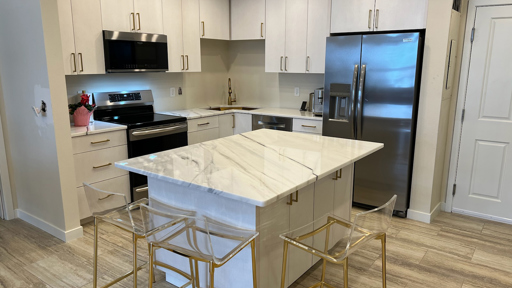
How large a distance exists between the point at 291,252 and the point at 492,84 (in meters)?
2.56

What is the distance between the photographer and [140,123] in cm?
360

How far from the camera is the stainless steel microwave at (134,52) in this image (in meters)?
3.55

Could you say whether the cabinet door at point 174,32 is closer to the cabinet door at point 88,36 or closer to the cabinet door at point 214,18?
the cabinet door at point 214,18

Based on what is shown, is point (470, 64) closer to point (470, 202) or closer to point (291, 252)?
point (470, 202)

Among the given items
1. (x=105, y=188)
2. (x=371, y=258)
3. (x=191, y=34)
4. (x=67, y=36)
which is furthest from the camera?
(x=191, y=34)

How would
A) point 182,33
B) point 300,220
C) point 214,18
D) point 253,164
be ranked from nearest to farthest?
point 253,164 → point 300,220 → point 182,33 → point 214,18

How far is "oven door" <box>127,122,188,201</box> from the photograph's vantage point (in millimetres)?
3578

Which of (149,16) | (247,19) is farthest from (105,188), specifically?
(247,19)

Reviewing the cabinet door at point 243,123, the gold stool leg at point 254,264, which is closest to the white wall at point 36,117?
the gold stool leg at point 254,264

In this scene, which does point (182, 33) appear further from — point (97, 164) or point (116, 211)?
point (116, 211)

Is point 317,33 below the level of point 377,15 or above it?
below

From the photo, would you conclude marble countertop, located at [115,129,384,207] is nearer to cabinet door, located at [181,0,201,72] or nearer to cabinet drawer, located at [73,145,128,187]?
cabinet drawer, located at [73,145,128,187]

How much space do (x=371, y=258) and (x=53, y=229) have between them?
2642mm

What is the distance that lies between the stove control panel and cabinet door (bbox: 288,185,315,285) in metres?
2.51
